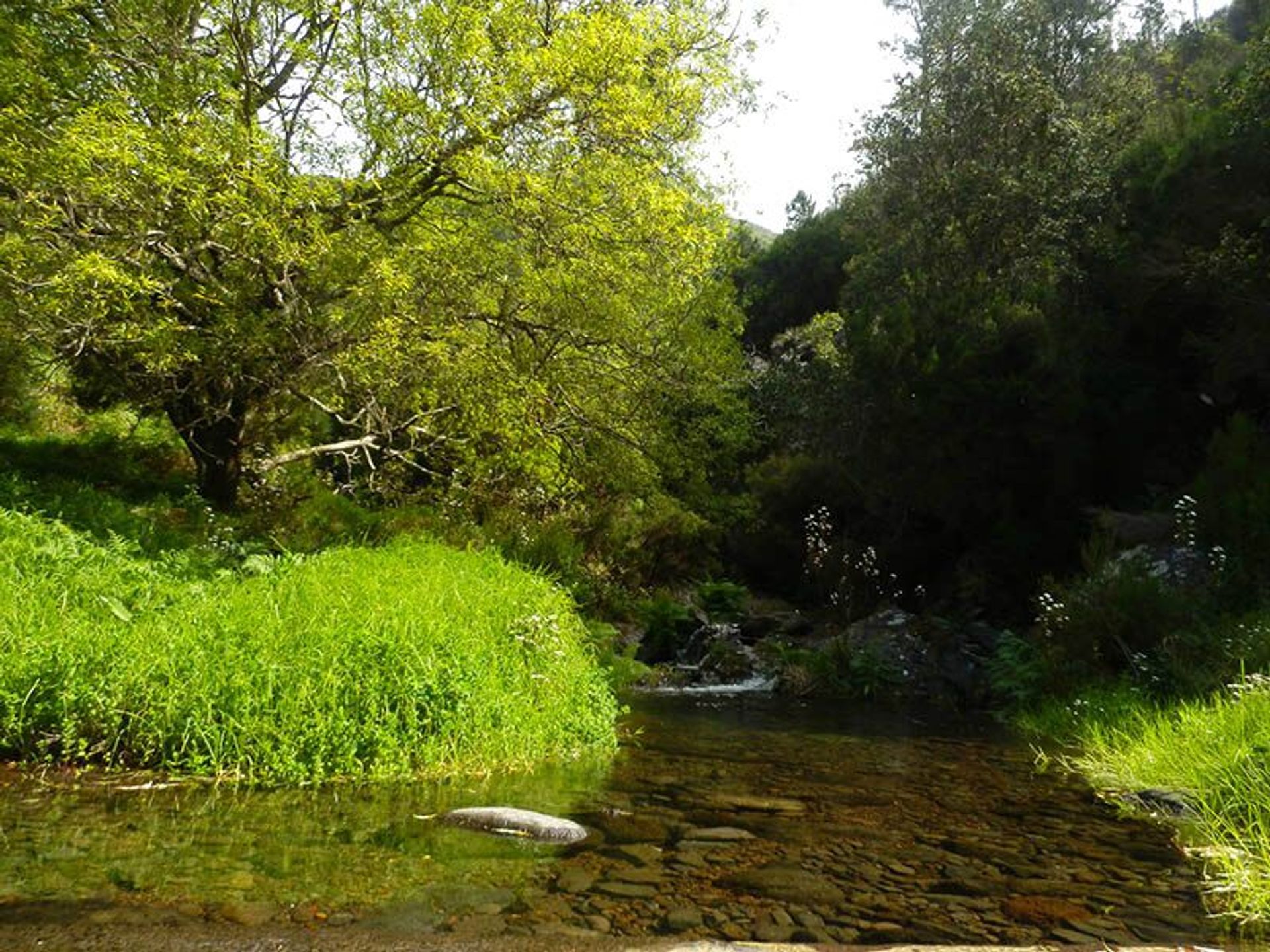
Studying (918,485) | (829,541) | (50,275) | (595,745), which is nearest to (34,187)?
(50,275)

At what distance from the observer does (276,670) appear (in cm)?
612

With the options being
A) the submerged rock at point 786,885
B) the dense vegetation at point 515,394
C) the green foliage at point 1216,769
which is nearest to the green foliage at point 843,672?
the dense vegetation at point 515,394

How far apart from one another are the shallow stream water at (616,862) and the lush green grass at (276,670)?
331 millimetres

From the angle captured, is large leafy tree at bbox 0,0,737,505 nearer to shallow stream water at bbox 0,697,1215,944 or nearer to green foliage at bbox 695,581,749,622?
shallow stream water at bbox 0,697,1215,944

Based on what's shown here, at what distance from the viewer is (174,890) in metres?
3.86

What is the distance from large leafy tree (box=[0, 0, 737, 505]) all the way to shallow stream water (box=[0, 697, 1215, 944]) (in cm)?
569

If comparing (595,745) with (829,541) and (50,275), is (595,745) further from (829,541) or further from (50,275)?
(829,541)

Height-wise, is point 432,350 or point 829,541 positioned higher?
point 432,350

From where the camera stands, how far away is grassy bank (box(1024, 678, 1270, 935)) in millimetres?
4496

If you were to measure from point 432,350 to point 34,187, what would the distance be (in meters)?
4.46

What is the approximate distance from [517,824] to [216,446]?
10.4m

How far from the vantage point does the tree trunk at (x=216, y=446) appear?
1301 cm

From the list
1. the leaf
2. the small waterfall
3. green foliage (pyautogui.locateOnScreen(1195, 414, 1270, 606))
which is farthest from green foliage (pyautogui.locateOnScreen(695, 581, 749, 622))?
the leaf

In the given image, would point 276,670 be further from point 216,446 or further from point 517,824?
point 216,446
